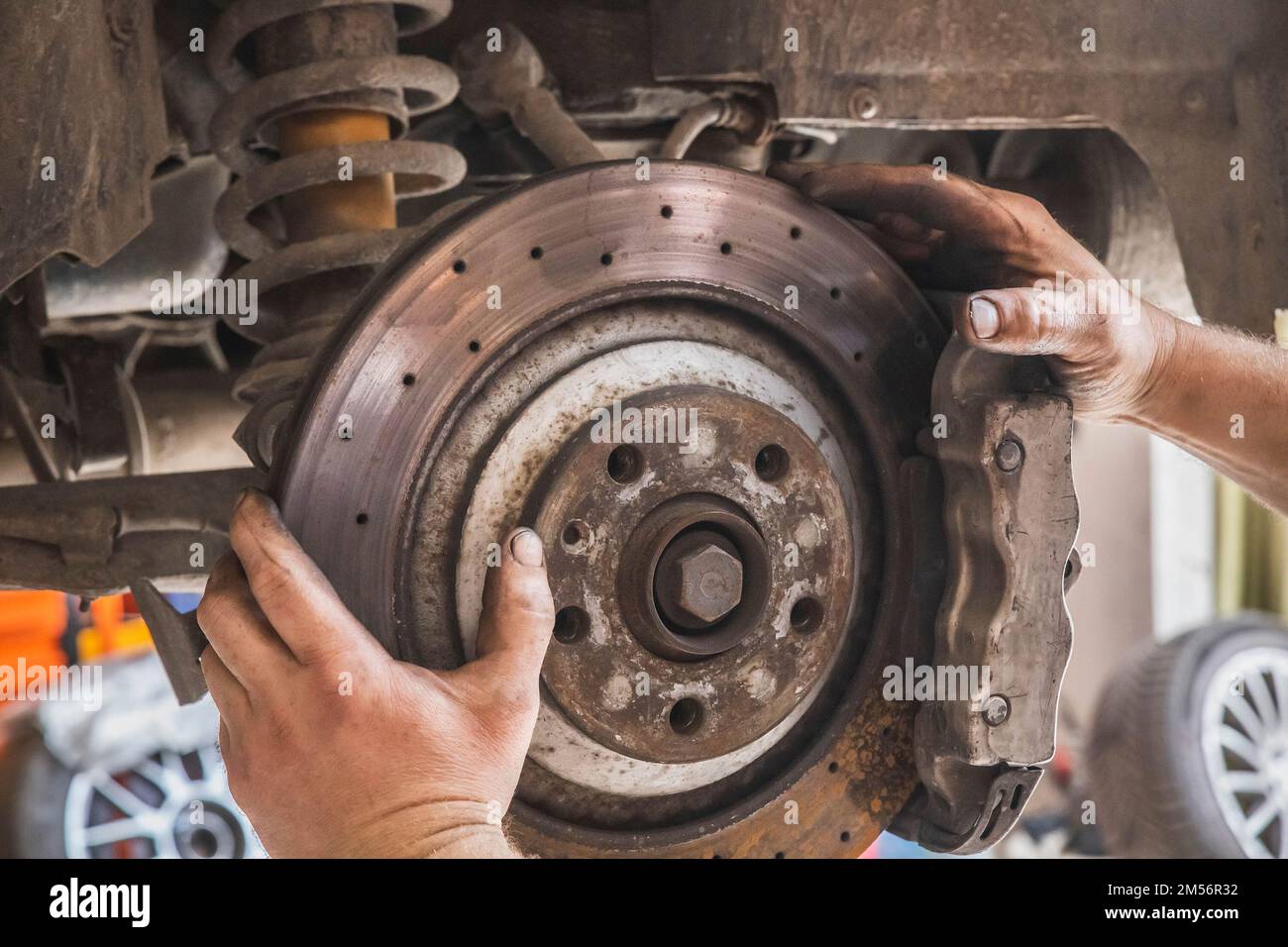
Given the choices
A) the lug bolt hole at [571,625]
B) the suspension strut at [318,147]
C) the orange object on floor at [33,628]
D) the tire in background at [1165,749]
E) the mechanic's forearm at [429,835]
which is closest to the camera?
the mechanic's forearm at [429,835]

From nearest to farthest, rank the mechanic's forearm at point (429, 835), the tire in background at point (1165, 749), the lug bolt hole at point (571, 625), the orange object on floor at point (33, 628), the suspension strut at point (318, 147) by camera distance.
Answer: the mechanic's forearm at point (429, 835)
the lug bolt hole at point (571, 625)
the suspension strut at point (318, 147)
the tire in background at point (1165, 749)
the orange object on floor at point (33, 628)

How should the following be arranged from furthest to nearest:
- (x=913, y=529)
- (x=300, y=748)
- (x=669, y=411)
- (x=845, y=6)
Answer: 1. (x=845, y=6)
2. (x=913, y=529)
3. (x=669, y=411)
4. (x=300, y=748)

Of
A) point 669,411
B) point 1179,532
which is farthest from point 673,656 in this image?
point 1179,532

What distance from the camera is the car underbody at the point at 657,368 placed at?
839 mm

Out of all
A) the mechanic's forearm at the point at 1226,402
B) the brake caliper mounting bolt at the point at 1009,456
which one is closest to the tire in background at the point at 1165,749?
the mechanic's forearm at the point at 1226,402

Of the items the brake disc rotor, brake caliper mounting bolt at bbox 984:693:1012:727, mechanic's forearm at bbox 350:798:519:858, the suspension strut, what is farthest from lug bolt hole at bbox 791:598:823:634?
the suspension strut

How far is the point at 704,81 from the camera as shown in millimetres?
1143

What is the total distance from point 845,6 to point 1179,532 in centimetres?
445

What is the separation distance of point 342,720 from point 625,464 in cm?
24

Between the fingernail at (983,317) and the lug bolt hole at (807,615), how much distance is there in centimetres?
22

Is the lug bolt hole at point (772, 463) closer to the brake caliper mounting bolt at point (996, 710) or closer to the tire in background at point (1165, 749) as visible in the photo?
the brake caliper mounting bolt at point (996, 710)

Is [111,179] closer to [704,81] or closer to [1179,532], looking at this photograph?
[704,81]

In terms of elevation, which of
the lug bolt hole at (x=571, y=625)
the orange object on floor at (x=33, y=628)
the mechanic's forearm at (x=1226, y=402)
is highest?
the orange object on floor at (x=33, y=628)

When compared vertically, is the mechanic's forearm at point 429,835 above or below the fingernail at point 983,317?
below
